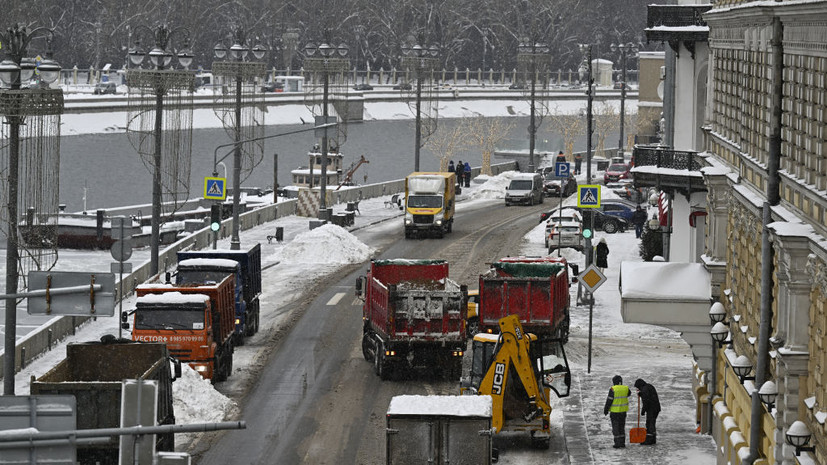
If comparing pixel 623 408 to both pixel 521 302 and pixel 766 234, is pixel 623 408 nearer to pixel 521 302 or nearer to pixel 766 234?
pixel 766 234

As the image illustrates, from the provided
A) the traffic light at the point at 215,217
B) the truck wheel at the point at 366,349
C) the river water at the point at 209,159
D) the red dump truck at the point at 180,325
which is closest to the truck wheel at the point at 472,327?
the truck wheel at the point at 366,349

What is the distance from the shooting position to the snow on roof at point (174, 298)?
110ft

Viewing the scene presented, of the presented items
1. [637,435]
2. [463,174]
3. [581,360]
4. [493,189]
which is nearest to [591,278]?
[581,360]

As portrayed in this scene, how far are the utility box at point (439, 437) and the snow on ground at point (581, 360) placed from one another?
4719mm

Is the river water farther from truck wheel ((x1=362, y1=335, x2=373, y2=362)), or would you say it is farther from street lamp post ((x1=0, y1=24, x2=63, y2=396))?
street lamp post ((x1=0, y1=24, x2=63, y2=396))

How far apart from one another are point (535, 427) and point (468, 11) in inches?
6872

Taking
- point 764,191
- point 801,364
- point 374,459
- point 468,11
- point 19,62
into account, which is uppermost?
point 468,11

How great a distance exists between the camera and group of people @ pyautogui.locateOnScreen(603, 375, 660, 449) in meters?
28.7

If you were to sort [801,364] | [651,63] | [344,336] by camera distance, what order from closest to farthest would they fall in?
[801,364]
[344,336]
[651,63]

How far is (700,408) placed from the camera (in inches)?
1209

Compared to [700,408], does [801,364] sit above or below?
above

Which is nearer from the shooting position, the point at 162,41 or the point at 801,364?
the point at 801,364

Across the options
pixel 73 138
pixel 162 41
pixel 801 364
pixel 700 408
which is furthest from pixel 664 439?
pixel 73 138

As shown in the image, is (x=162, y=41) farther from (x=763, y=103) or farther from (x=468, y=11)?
(x=468, y=11)
